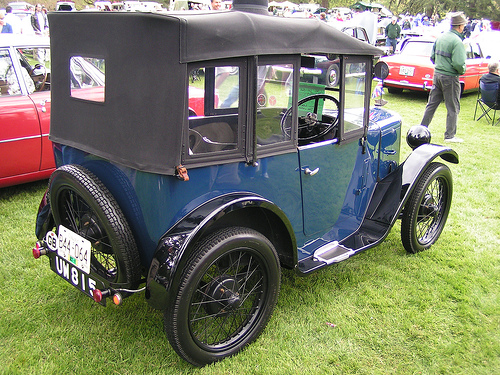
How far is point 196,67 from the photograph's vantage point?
221 cm

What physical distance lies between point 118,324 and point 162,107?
1564 mm

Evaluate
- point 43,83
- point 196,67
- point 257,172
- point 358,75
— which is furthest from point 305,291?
Answer: point 43,83

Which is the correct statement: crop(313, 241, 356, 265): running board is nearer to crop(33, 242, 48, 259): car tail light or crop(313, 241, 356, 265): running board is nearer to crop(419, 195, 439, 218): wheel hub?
crop(419, 195, 439, 218): wheel hub

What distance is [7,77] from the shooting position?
181 inches

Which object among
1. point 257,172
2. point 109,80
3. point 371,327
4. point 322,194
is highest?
point 109,80

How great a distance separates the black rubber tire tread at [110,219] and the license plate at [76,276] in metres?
0.04

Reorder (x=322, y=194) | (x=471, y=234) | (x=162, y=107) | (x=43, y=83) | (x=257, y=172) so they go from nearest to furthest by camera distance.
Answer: (x=162, y=107) → (x=257, y=172) → (x=322, y=194) → (x=471, y=234) → (x=43, y=83)

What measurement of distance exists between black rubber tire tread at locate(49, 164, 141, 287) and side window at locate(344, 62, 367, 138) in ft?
A: 5.67

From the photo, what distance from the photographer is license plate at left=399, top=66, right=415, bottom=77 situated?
11006 millimetres

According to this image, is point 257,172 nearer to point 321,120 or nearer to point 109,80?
point 109,80

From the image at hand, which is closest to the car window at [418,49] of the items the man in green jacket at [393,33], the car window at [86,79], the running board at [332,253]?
the man in green jacket at [393,33]

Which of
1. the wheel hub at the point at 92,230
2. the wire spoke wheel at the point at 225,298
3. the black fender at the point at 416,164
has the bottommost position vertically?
the wire spoke wheel at the point at 225,298

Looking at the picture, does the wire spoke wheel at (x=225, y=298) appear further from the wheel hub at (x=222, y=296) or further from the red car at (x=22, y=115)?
the red car at (x=22, y=115)

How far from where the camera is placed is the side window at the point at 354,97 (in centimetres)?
309
